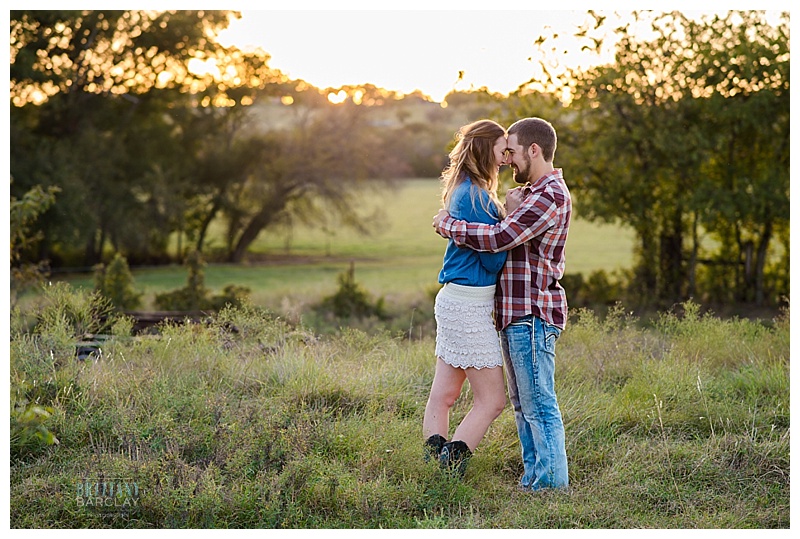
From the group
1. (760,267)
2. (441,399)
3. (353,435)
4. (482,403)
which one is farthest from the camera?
(760,267)

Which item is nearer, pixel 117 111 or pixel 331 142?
pixel 117 111

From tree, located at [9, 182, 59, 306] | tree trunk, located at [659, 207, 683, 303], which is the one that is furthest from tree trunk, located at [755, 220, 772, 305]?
tree, located at [9, 182, 59, 306]

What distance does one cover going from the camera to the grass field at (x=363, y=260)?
17.6 metres

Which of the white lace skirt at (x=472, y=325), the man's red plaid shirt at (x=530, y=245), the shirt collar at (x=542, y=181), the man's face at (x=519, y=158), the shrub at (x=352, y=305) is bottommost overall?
the shrub at (x=352, y=305)

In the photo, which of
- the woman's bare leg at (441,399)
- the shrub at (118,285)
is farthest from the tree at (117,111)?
the woman's bare leg at (441,399)

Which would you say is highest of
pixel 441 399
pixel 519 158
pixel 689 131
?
pixel 689 131

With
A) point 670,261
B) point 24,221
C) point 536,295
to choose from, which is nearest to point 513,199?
point 536,295

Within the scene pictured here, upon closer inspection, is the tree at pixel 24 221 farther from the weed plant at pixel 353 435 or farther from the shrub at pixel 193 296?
the weed plant at pixel 353 435

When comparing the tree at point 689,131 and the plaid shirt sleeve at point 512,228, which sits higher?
the tree at point 689,131

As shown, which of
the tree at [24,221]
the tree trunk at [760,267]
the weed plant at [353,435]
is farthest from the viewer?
the tree trunk at [760,267]

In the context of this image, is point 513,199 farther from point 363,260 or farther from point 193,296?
point 363,260

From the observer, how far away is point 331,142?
73.1ft

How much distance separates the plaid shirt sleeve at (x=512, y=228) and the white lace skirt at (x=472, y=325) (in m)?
0.26

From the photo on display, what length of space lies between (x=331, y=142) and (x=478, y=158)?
1824 centimetres
